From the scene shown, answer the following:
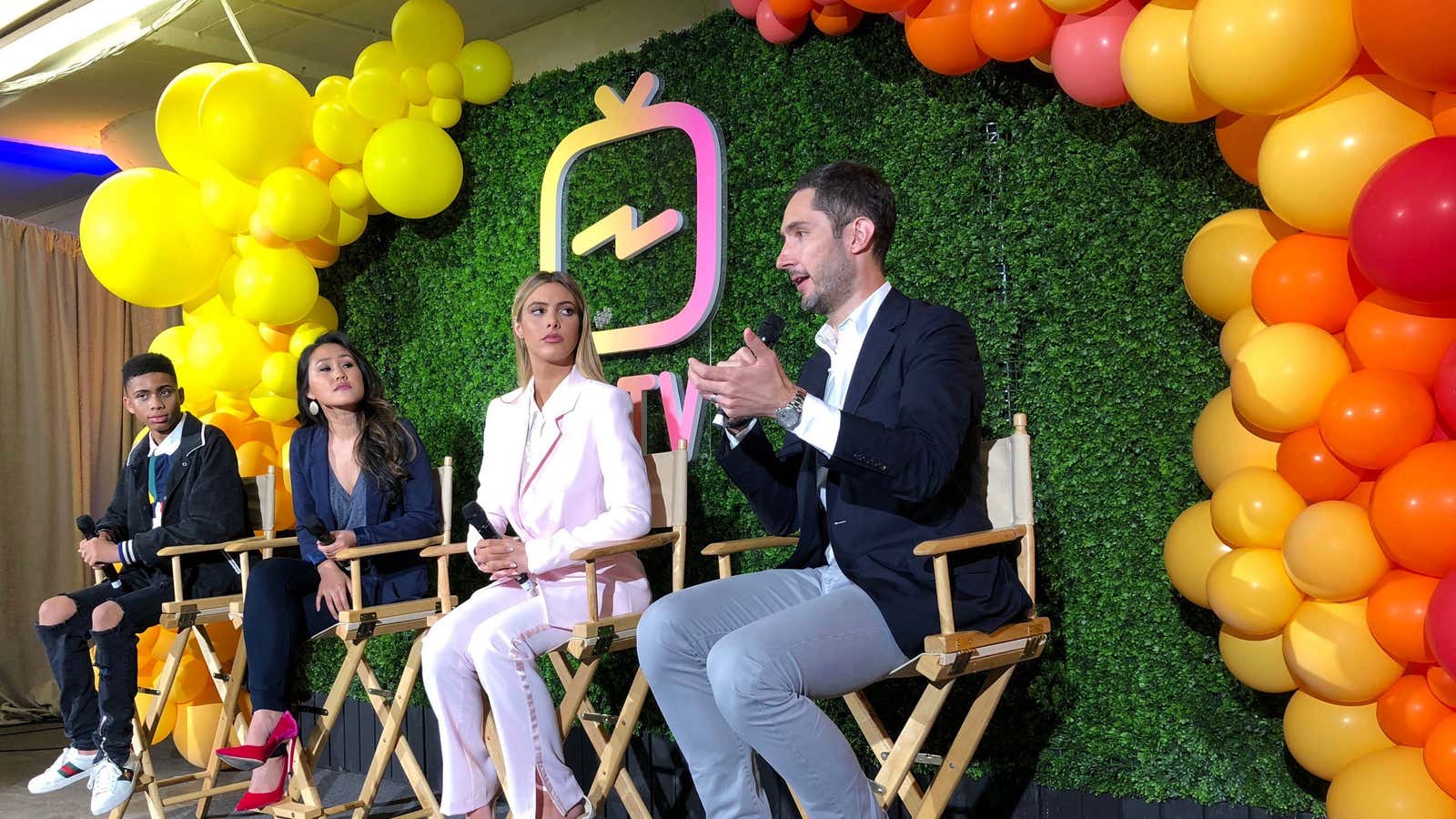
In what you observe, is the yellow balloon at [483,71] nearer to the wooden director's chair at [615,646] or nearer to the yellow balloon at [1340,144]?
the wooden director's chair at [615,646]

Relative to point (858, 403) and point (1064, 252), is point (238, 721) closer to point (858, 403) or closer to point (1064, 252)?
point (858, 403)

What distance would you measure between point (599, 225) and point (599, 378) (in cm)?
82

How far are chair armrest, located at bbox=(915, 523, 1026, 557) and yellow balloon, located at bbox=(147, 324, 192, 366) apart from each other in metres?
3.25

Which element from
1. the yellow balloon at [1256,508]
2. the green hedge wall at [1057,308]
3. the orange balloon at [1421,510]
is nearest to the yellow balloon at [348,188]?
the green hedge wall at [1057,308]

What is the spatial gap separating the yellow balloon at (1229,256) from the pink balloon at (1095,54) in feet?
1.17

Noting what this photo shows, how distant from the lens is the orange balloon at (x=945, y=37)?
8.52ft

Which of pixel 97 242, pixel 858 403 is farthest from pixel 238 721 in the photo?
pixel 858 403

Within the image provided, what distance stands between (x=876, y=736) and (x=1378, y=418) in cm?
A: 116

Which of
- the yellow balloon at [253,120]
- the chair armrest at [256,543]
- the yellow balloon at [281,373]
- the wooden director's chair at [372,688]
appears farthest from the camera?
the yellow balloon at [281,373]

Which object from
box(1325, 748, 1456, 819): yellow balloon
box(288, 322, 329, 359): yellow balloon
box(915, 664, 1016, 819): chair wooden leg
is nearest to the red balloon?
box(1325, 748, 1456, 819): yellow balloon

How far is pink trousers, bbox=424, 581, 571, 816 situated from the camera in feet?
8.66

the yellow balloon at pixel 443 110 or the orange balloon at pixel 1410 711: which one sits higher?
the yellow balloon at pixel 443 110

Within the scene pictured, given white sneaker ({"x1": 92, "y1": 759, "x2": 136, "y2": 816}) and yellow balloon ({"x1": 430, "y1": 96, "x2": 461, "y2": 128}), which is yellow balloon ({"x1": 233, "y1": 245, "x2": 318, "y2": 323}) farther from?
white sneaker ({"x1": 92, "y1": 759, "x2": 136, "y2": 816})

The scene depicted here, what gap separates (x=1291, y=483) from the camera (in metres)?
1.97
